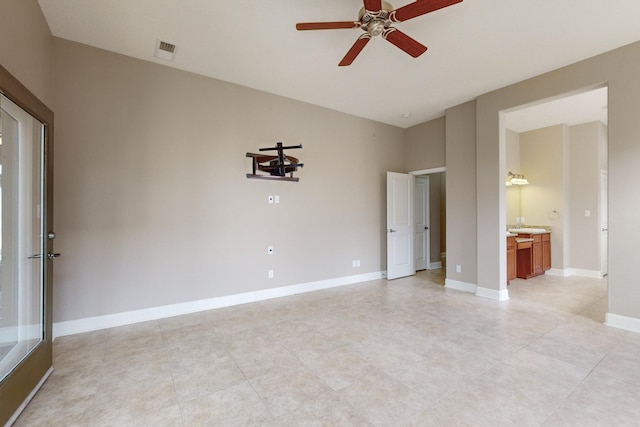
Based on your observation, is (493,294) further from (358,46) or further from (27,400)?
(27,400)

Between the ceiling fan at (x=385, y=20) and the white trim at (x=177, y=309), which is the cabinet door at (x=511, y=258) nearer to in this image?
the white trim at (x=177, y=309)

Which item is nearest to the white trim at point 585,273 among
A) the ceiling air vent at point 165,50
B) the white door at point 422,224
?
the white door at point 422,224

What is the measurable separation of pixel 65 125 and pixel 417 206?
6.09 m

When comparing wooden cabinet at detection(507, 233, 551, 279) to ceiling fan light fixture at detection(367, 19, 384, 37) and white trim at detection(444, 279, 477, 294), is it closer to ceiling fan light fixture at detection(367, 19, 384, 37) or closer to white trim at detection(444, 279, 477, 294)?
white trim at detection(444, 279, 477, 294)

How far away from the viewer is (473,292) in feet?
14.4

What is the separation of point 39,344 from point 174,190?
194 centimetres

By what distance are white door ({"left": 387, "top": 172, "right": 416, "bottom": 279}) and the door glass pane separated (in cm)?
476

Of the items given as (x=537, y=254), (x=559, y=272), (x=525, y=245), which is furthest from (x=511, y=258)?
(x=559, y=272)

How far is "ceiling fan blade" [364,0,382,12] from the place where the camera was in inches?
76.5

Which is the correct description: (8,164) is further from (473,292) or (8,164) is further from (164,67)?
(473,292)

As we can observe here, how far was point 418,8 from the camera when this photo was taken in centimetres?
196

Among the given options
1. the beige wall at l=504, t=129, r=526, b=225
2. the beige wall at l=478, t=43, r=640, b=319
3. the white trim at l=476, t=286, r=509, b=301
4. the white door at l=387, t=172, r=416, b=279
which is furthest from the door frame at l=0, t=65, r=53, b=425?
the beige wall at l=504, t=129, r=526, b=225

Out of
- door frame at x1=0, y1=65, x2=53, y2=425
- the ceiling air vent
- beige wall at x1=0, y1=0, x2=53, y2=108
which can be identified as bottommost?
door frame at x1=0, y1=65, x2=53, y2=425

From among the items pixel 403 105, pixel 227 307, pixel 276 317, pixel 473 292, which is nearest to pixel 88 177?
pixel 227 307
